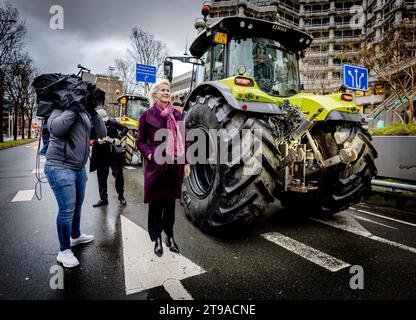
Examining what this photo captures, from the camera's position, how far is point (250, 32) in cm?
409

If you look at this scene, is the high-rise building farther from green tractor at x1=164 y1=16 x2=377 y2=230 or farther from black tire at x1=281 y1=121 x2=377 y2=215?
black tire at x1=281 y1=121 x2=377 y2=215

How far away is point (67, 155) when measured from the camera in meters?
2.71

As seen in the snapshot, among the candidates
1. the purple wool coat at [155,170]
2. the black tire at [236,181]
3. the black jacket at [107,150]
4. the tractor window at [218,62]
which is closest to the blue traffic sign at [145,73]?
the black jacket at [107,150]

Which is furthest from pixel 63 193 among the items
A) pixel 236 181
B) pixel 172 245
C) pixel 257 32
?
pixel 257 32

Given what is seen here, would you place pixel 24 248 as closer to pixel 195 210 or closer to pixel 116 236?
pixel 116 236

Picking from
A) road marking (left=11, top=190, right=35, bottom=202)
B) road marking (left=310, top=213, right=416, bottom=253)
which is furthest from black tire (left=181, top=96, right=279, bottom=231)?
road marking (left=11, top=190, right=35, bottom=202)

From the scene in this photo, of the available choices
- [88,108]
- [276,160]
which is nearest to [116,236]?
[88,108]

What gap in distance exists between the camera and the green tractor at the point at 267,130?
303cm

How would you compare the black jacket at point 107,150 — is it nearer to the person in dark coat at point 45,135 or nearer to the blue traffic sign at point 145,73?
the person in dark coat at point 45,135

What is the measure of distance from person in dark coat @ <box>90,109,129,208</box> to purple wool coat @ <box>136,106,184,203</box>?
225cm

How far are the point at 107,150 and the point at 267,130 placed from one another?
140 inches

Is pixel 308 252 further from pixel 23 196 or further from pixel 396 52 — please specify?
pixel 396 52

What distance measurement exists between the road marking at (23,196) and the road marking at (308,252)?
5.29 m
